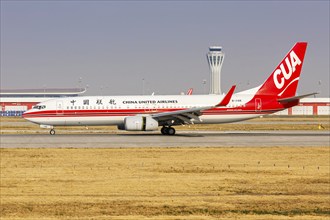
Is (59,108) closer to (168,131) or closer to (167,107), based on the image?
(167,107)

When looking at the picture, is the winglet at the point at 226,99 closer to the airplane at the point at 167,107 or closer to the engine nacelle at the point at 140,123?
the airplane at the point at 167,107

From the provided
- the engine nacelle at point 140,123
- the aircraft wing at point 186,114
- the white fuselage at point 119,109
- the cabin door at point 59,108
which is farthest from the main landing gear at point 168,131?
the cabin door at point 59,108

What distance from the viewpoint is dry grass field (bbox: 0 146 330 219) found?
17266 millimetres

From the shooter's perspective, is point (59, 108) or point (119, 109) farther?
point (59, 108)

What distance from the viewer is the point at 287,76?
51.6 m

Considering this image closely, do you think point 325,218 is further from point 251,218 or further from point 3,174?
point 3,174

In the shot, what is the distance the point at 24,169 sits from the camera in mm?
27031

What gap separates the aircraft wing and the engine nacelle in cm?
96

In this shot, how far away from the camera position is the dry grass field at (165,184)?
56.6ft

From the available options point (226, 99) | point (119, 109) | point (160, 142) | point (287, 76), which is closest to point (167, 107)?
point (119, 109)

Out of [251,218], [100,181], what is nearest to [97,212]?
[251,218]

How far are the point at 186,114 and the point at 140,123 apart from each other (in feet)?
13.5

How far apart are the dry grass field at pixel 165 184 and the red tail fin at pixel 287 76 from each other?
52.4 feet

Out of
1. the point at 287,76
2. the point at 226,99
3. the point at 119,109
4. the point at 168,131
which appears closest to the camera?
the point at 226,99
